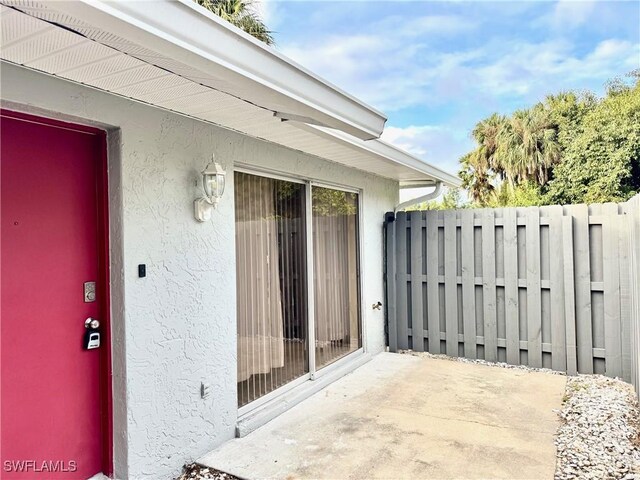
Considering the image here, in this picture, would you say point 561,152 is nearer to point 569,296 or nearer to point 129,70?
point 569,296

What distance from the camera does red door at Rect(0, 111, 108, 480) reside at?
104 inches

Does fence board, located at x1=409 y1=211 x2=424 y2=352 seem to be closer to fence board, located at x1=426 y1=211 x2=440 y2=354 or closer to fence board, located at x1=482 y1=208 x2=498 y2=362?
fence board, located at x1=426 y1=211 x2=440 y2=354

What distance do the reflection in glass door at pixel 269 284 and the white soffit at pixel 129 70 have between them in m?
0.79

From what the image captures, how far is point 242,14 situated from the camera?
15.4 meters

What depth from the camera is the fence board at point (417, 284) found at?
7227mm

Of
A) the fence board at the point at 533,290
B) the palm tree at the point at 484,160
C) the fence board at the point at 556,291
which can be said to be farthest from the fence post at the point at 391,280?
the palm tree at the point at 484,160

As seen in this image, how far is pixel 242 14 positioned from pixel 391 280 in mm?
12586

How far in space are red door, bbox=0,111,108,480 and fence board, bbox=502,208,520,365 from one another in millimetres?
5586

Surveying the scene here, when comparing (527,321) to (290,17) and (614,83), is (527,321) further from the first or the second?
(614,83)

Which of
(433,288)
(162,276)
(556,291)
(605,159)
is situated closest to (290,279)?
(162,276)

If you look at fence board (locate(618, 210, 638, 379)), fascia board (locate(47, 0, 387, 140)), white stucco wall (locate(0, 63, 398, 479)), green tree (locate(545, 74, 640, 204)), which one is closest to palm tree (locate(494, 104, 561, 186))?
green tree (locate(545, 74, 640, 204))

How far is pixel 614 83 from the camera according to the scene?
23.5 m

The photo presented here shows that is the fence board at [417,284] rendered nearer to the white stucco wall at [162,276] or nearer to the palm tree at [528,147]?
the white stucco wall at [162,276]

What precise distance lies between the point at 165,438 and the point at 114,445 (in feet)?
1.27
